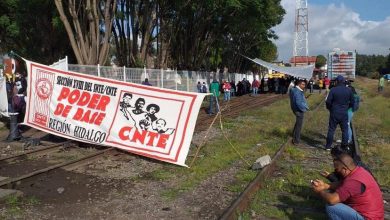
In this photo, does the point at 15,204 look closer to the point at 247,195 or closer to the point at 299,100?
the point at 247,195

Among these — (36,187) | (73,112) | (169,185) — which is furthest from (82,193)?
(73,112)

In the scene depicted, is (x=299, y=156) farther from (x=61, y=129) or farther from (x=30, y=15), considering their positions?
(x=30, y=15)

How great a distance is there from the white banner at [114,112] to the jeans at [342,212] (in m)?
4.46

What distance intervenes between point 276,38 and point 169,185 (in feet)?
168

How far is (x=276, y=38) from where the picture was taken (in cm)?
5728

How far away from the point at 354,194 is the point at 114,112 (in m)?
6.59

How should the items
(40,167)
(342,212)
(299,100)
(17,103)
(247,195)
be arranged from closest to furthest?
(342,212)
(247,195)
(40,167)
(299,100)
(17,103)

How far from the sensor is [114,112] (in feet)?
34.7

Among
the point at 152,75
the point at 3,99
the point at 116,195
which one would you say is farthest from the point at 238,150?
the point at 152,75

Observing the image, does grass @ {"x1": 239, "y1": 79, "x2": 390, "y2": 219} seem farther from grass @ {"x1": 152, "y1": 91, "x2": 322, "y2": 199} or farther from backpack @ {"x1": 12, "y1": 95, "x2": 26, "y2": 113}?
backpack @ {"x1": 12, "y1": 95, "x2": 26, "y2": 113}

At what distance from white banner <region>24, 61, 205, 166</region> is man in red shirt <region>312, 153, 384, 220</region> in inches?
180

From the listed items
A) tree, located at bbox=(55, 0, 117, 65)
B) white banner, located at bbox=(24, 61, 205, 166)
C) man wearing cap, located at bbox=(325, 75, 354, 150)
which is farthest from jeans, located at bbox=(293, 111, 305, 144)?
tree, located at bbox=(55, 0, 117, 65)

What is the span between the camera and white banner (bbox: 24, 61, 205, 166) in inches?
381

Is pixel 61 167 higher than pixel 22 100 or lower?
lower
